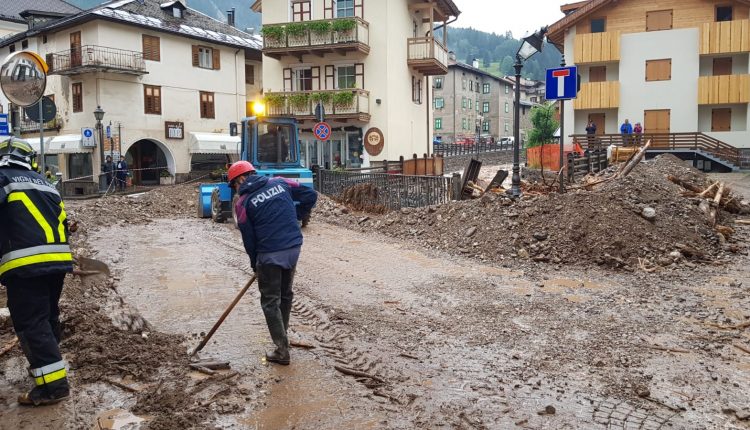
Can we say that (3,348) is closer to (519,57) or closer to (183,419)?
(183,419)

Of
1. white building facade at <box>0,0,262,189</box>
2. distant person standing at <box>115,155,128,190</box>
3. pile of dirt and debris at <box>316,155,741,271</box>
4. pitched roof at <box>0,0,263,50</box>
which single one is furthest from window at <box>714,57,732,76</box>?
distant person standing at <box>115,155,128,190</box>

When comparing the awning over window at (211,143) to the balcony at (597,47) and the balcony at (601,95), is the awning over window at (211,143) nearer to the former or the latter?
the balcony at (601,95)

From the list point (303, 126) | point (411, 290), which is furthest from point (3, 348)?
point (303, 126)

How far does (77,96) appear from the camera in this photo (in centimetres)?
3459

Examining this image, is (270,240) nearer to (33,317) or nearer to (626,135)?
(33,317)

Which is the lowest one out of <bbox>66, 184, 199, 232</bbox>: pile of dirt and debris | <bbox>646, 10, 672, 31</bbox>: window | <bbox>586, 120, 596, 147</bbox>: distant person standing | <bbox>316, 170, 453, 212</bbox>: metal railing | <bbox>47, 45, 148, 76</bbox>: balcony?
<bbox>66, 184, 199, 232</bbox>: pile of dirt and debris

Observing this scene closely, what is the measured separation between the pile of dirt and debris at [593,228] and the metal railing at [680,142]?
1894 centimetres

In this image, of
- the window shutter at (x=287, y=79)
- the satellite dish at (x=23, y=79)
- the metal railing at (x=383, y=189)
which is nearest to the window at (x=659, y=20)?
the window shutter at (x=287, y=79)

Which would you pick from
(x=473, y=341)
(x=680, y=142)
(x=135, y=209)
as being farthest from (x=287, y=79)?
(x=473, y=341)

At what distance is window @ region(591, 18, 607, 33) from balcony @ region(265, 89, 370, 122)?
1506 centimetres

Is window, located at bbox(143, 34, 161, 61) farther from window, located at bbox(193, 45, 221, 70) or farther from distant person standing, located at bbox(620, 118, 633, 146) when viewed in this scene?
distant person standing, located at bbox(620, 118, 633, 146)

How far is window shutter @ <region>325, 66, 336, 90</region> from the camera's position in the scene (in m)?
33.1

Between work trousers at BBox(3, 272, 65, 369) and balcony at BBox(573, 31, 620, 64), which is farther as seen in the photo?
balcony at BBox(573, 31, 620, 64)

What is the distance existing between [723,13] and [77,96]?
36173mm
